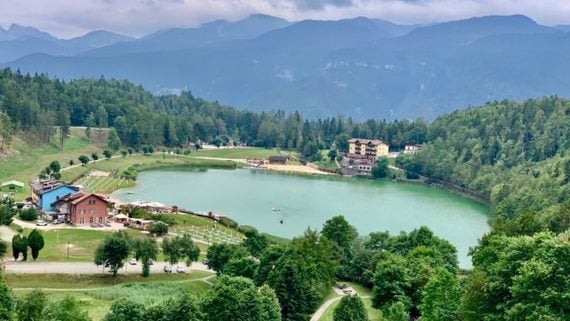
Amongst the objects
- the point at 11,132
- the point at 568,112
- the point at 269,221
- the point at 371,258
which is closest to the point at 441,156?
the point at 568,112

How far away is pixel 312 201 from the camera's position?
6506 centimetres

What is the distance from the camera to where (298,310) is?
2625cm

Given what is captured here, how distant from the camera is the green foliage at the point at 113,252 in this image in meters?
30.3

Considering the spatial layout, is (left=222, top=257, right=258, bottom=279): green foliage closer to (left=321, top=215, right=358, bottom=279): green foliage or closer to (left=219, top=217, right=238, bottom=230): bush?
(left=321, top=215, right=358, bottom=279): green foliage

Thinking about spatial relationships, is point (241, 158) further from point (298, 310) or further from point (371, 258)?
point (298, 310)

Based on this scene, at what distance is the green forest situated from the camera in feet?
66.2

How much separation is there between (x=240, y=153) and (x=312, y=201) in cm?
3863

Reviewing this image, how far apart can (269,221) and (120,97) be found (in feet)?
234

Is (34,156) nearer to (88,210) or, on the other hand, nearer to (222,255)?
(88,210)

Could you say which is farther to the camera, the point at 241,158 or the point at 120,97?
Answer: the point at 120,97

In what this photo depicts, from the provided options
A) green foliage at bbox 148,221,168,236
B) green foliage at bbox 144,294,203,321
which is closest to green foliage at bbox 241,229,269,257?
green foliage at bbox 148,221,168,236

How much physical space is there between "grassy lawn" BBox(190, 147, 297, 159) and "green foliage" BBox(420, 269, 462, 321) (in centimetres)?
7726

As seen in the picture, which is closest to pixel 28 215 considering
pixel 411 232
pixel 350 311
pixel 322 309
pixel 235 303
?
pixel 322 309

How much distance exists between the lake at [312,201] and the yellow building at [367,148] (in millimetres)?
13813
